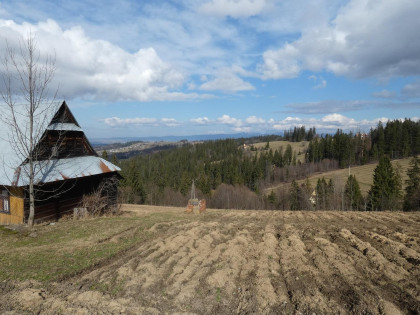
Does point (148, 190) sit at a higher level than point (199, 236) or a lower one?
lower

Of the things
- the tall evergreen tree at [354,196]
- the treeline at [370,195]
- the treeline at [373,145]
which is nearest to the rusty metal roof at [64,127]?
the treeline at [370,195]

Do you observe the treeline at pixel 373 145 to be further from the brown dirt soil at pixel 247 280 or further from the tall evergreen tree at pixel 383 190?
the brown dirt soil at pixel 247 280

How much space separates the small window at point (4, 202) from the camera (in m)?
16.2

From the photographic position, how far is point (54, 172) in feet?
56.4

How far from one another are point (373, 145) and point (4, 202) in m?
108

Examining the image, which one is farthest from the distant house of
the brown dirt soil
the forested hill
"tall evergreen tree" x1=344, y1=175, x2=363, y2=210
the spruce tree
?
"tall evergreen tree" x1=344, y1=175, x2=363, y2=210

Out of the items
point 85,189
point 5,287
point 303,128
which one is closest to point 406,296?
point 5,287

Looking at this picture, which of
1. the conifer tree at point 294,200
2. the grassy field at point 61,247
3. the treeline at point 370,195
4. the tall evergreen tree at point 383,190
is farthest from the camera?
the conifer tree at point 294,200

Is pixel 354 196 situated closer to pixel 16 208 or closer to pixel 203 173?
pixel 203 173

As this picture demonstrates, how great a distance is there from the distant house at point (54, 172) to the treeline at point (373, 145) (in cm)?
9486

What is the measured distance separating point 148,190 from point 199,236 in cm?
6556

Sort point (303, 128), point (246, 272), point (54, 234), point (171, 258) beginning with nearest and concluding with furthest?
point (246, 272)
point (171, 258)
point (54, 234)
point (303, 128)

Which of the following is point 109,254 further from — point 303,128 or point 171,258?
point 303,128

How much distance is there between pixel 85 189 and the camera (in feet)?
65.9
